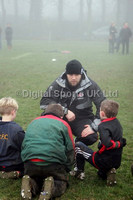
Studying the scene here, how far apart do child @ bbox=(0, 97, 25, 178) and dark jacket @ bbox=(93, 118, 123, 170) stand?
3.85ft

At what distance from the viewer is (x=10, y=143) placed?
3.92m

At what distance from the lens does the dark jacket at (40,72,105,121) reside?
4.90 m

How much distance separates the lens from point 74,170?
13.7 feet

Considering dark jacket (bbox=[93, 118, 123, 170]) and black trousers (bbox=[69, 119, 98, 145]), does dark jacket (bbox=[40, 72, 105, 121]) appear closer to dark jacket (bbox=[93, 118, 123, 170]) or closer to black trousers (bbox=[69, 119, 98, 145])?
black trousers (bbox=[69, 119, 98, 145])

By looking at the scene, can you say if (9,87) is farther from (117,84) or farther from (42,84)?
(117,84)

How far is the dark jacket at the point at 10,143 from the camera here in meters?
3.91

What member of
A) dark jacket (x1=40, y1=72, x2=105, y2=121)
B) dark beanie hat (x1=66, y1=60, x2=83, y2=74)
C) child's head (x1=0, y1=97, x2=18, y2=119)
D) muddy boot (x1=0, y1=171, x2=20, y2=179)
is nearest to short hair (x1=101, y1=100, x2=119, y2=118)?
dark jacket (x1=40, y1=72, x2=105, y2=121)

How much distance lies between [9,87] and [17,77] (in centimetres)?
217

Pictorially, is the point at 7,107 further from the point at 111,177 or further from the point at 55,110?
the point at 111,177

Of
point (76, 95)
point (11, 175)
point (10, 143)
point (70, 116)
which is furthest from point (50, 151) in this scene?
point (76, 95)

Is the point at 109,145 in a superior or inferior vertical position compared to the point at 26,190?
superior

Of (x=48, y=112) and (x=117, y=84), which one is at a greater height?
(x=48, y=112)

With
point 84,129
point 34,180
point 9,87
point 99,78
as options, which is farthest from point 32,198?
point 99,78

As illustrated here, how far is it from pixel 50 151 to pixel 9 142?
0.79m
